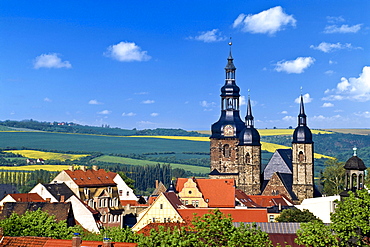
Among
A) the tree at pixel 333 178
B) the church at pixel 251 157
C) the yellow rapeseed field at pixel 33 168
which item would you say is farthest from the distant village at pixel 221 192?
the yellow rapeseed field at pixel 33 168

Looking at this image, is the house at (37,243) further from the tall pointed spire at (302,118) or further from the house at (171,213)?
the tall pointed spire at (302,118)

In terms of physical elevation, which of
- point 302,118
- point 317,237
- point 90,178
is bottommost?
point 317,237

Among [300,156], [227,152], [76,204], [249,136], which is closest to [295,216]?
[76,204]

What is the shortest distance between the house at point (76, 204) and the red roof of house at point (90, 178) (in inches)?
175

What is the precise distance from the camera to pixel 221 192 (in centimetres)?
9812

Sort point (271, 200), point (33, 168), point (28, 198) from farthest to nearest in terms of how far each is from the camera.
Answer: point (33, 168), point (271, 200), point (28, 198)

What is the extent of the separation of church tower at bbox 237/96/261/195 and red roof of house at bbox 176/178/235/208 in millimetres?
13533

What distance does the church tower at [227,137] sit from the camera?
399ft

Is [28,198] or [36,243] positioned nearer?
[36,243]

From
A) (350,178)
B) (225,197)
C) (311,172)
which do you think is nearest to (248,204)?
(225,197)

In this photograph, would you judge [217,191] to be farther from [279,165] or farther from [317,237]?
[317,237]

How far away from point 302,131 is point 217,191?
2044 centimetres

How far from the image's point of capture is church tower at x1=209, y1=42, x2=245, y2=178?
12147cm

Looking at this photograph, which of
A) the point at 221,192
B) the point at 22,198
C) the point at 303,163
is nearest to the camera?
the point at 22,198
